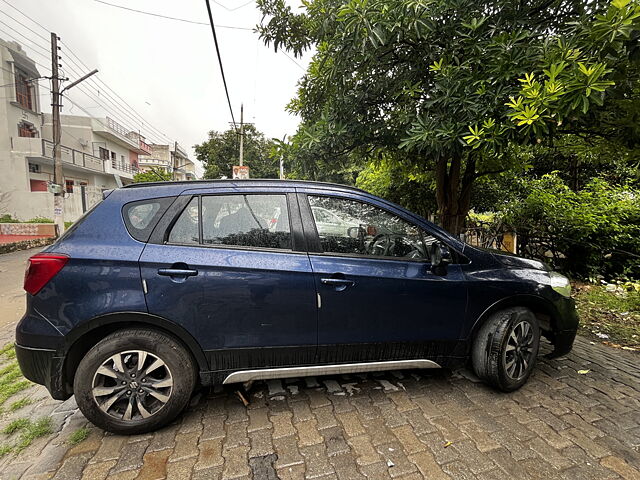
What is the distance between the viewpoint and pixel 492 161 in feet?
18.0

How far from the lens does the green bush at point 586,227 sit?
18.3ft

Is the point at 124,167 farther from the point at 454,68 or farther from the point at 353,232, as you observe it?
the point at 353,232

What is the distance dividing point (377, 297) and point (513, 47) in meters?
2.87

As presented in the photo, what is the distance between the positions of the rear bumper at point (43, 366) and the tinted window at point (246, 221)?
3.83 ft

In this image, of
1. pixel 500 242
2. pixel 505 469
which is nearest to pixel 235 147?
pixel 500 242

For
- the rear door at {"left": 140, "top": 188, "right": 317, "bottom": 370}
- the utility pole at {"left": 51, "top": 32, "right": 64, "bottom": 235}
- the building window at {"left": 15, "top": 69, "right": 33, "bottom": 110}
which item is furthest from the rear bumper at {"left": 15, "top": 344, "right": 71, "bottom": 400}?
the building window at {"left": 15, "top": 69, "right": 33, "bottom": 110}

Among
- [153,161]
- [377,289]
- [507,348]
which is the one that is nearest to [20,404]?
[377,289]

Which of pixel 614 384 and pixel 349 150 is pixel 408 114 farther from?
pixel 614 384

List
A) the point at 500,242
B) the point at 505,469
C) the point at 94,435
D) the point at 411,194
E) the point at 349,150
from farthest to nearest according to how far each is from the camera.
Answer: the point at 411,194 → the point at 500,242 → the point at 349,150 → the point at 94,435 → the point at 505,469

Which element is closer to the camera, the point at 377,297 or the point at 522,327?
the point at 377,297

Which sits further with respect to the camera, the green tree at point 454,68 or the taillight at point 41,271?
the green tree at point 454,68

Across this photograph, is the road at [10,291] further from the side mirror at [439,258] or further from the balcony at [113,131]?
the balcony at [113,131]

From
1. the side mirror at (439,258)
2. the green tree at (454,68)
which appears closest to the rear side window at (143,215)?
the side mirror at (439,258)

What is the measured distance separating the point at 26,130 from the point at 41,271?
22.3 metres
